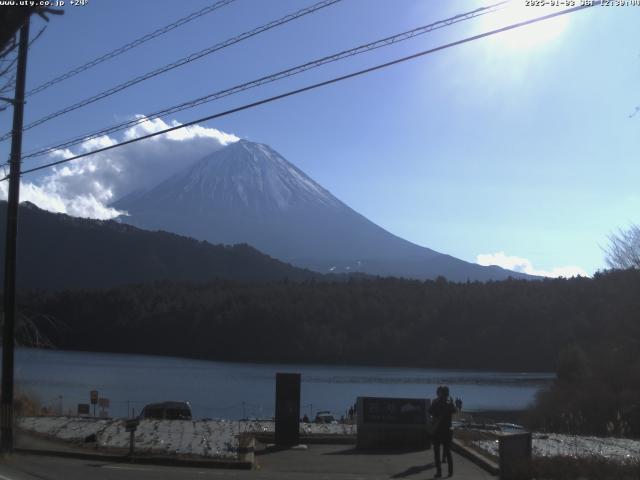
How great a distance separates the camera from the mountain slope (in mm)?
171000

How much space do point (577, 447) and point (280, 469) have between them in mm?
5260

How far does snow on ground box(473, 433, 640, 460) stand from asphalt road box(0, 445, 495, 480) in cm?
129

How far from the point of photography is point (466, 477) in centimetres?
1225

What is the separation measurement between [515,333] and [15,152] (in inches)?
3726

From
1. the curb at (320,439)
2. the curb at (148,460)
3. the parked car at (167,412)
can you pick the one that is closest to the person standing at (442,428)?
the curb at (148,460)

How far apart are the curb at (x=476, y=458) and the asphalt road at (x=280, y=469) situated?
115mm

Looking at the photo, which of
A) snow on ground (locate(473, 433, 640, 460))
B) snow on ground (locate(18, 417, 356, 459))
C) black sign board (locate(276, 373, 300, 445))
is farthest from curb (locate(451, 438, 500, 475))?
snow on ground (locate(18, 417, 356, 459))

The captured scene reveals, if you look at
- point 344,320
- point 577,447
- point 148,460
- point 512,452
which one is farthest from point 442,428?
point 344,320

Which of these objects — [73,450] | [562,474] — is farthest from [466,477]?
[73,450]

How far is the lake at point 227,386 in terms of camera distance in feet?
173

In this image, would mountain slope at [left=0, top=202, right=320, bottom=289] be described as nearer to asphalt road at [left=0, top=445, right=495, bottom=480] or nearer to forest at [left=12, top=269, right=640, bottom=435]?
forest at [left=12, top=269, right=640, bottom=435]

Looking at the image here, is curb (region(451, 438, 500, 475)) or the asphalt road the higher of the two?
curb (region(451, 438, 500, 475))

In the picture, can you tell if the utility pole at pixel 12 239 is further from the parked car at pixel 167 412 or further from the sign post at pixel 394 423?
the parked car at pixel 167 412

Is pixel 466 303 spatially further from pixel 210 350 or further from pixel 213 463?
pixel 213 463
